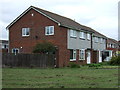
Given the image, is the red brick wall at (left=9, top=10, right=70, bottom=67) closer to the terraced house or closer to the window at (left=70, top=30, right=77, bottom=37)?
the terraced house

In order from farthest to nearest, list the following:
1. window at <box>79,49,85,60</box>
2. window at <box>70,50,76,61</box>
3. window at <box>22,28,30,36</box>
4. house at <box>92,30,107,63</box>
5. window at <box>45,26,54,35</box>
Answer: house at <box>92,30,107,63</box> → window at <box>79,49,85,60</box> → window at <box>22,28,30,36</box> → window at <box>70,50,76,61</box> → window at <box>45,26,54,35</box>

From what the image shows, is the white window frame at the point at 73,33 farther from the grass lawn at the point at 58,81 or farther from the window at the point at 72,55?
the grass lawn at the point at 58,81

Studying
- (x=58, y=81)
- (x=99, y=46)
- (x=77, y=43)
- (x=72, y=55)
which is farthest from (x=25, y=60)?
(x=99, y=46)

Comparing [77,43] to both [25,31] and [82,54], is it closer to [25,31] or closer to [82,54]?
[82,54]

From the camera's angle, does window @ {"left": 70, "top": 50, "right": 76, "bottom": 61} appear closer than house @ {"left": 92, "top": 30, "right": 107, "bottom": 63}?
Yes

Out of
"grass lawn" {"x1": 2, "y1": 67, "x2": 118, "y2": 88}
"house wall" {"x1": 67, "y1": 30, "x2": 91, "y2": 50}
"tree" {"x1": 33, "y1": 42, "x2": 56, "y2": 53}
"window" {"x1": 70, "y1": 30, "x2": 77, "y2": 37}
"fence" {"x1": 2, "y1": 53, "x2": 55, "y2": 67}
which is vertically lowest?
"grass lawn" {"x1": 2, "y1": 67, "x2": 118, "y2": 88}

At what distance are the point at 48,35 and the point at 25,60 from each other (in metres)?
7.30

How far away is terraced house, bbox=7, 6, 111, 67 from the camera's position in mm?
34812

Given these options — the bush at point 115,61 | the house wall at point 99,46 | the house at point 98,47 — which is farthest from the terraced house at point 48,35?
the bush at point 115,61

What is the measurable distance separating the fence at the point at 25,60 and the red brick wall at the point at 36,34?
13.0 ft

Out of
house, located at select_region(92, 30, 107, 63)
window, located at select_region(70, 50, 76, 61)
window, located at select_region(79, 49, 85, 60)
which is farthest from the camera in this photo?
house, located at select_region(92, 30, 107, 63)

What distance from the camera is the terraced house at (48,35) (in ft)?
114

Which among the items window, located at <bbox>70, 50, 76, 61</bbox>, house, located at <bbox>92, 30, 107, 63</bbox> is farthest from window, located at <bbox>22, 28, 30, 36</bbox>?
house, located at <bbox>92, 30, 107, 63</bbox>

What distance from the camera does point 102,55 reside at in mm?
52406
